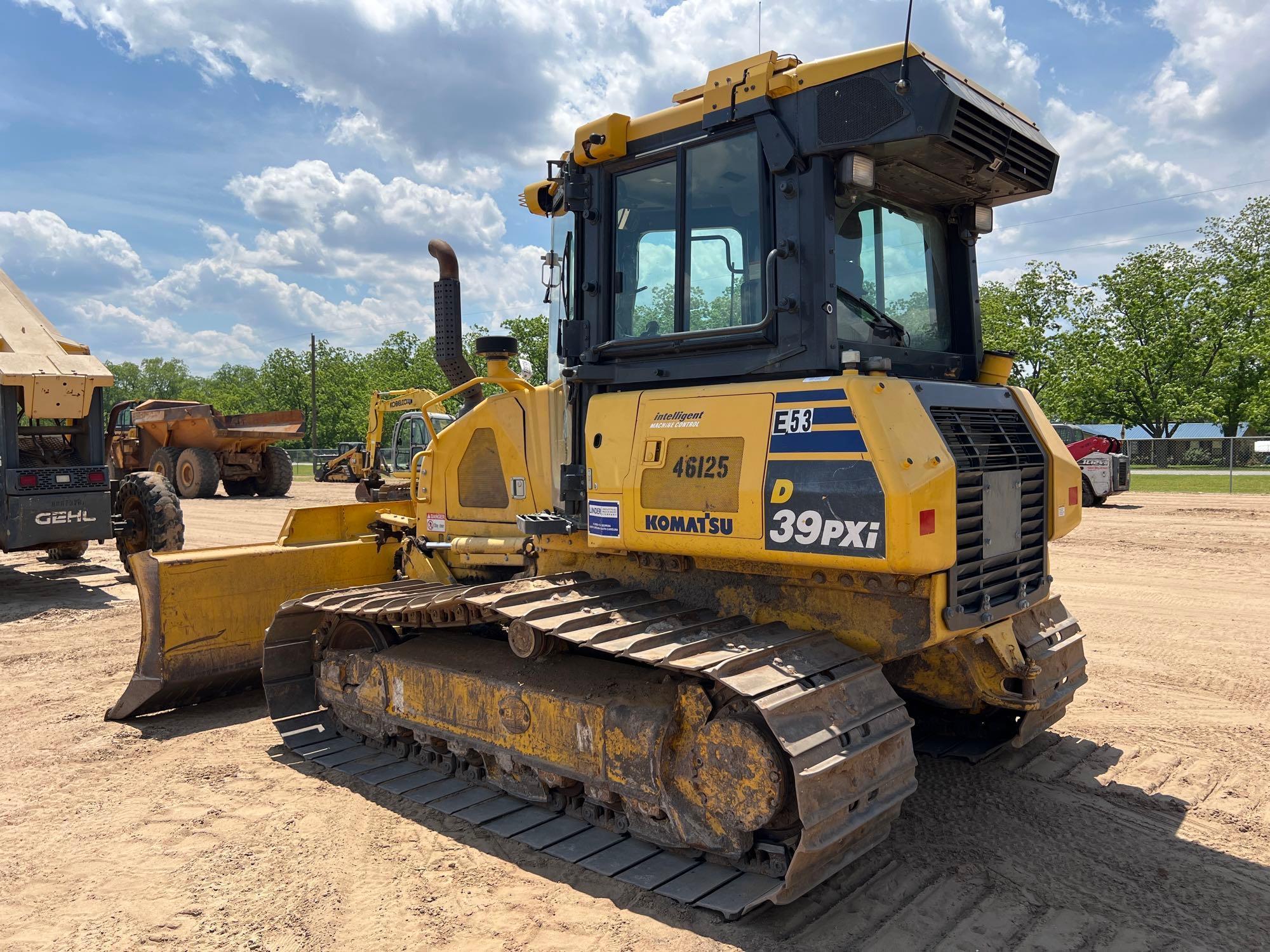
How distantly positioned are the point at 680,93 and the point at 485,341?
6.19 ft

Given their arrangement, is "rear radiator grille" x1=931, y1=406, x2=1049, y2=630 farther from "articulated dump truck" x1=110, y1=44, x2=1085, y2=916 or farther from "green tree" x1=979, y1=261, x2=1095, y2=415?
"green tree" x1=979, y1=261, x2=1095, y2=415

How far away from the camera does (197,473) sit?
23.1 meters

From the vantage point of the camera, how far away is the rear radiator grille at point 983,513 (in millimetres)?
3893

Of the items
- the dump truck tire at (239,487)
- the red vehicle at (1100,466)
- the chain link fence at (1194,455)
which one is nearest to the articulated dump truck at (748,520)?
the red vehicle at (1100,466)

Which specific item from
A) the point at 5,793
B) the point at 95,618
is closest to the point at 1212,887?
the point at 5,793

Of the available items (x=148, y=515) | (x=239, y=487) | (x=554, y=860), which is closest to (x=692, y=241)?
(x=554, y=860)

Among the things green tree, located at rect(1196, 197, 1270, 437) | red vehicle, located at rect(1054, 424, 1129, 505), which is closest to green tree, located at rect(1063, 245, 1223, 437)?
green tree, located at rect(1196, 197, 1270, 437)

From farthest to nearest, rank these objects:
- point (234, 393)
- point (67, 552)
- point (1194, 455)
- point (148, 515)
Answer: point (234, 393)
point (1194, 455)
point (67, 552)
point (148, 515)

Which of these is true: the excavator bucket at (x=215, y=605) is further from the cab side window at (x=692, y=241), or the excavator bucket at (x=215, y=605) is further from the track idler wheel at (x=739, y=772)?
the track idler wheel at (x=739, y=772)

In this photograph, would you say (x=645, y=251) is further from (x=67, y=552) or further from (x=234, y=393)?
(x=234, y=393)

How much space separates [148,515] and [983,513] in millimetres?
9465

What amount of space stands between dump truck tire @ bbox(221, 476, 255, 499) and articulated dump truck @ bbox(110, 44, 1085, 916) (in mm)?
21356

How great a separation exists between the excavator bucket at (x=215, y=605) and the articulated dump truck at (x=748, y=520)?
1.07m

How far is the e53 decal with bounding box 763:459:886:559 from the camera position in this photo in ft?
11.7
